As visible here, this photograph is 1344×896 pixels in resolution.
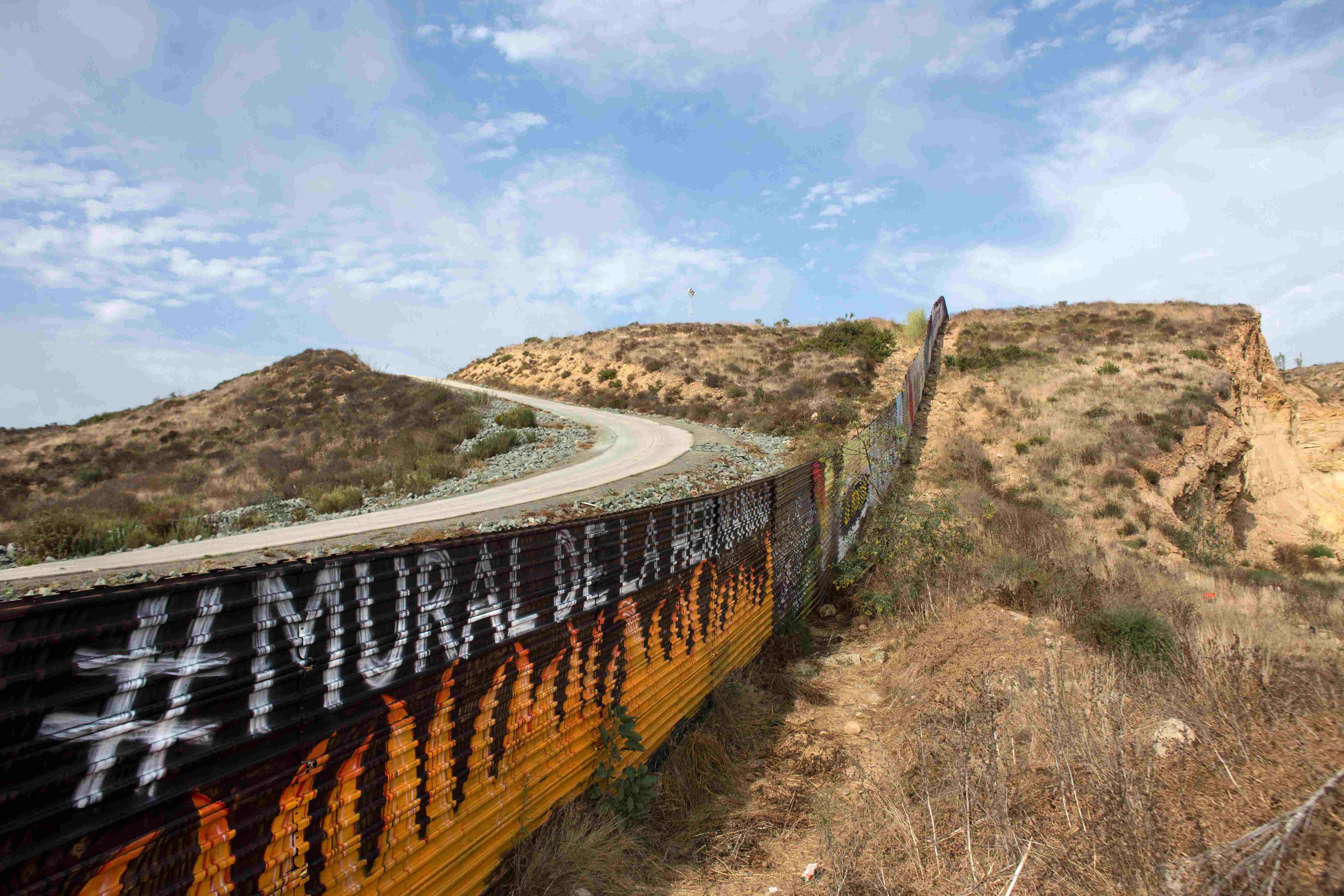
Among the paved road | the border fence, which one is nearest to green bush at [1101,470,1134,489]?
the paved road

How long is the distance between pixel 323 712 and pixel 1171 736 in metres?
4.70

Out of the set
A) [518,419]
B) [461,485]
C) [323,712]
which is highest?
[518,419]

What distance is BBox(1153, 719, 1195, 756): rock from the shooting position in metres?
4.18

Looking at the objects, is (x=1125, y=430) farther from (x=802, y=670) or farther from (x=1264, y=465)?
(x=802, y=670)

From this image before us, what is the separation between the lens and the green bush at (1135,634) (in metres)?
6.57

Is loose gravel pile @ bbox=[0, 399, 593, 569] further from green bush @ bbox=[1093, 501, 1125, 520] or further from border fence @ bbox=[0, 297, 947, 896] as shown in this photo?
green bush @ bbox=[1093, 501, 1125, 520]

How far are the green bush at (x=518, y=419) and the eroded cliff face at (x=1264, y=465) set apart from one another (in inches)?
848

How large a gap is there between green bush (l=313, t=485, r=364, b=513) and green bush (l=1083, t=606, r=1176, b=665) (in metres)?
17.0

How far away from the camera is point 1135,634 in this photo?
22.7 feet

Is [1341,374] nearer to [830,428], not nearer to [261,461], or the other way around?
[830,428]

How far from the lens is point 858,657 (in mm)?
8398

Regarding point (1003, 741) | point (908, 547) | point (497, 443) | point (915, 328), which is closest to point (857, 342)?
point (915, 328)

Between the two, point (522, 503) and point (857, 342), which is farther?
point (857, 342)

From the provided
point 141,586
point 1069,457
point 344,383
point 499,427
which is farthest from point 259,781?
point 344,383
